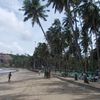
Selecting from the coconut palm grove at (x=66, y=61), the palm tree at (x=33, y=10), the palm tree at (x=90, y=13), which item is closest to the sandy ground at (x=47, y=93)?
the coconut palm grove at (x=66, y=61)

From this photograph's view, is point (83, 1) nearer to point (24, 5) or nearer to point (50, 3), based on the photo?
point (50, 3)

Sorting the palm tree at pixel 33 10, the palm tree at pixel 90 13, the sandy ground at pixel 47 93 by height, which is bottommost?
the sandy ground at pixel 47 93

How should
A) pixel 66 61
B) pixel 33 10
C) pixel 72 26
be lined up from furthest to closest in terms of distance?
1. pixel 66 61
2. pixel 33 10
3. pixel 72 26

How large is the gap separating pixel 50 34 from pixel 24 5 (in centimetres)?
3249

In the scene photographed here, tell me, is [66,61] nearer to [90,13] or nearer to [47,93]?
[90,13]

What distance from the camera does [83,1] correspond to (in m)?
50.1

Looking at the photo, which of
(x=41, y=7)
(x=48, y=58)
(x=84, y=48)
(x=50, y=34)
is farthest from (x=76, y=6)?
(x=48, y=58)

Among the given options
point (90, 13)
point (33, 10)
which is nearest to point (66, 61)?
point (33, 10)

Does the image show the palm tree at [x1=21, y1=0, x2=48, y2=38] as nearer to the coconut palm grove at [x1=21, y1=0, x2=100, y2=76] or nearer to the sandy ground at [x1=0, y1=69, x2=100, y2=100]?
the coconut palm grove at [x1=21, y1=0, x2=100, y2=76]

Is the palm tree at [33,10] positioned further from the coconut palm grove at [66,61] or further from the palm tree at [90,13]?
the palm tree at [90,13]

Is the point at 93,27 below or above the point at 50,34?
below

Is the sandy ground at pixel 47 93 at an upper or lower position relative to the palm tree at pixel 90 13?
lower

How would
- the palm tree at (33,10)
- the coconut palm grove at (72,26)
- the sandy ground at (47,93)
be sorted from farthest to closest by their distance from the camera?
the palm tree at (33,10), the coconut palm grove at (72,26), the sandy ground at (47,93)

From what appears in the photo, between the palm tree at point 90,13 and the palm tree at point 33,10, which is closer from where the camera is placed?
the palm tree at point 90,13
